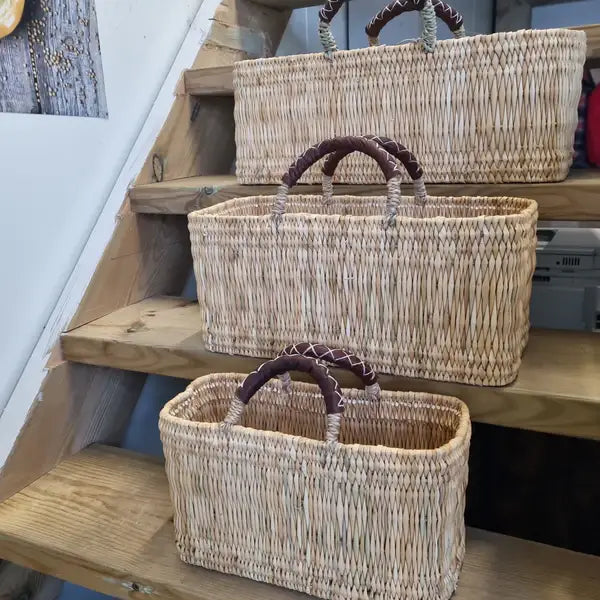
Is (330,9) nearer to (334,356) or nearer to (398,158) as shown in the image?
(398,158)

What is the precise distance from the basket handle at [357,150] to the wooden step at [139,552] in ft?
1.64

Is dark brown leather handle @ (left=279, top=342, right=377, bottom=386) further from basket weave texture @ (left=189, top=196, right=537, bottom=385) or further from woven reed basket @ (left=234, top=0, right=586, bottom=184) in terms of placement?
woven reed basket @ (left=234, top=0, right=586, bottom=184)

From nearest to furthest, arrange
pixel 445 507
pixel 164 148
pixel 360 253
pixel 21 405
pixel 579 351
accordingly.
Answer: pixel 445 507, pixel 360 253, pixel 579 351, pixel 21 405, pixel 164 148

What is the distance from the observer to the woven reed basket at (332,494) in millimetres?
723

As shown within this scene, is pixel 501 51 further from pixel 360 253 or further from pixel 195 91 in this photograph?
pixel 195 91

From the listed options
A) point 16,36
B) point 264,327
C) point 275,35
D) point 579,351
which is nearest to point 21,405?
point 264,327

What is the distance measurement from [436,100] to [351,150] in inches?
7.8

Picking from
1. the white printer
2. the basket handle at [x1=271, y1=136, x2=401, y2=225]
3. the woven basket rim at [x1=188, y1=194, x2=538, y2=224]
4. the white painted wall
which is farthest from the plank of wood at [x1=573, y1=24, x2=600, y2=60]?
the white painted wall

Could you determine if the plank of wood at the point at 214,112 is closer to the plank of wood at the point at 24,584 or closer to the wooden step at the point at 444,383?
the wooden step at the point at 444,383

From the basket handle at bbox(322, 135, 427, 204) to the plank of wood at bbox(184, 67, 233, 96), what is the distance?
337 mm

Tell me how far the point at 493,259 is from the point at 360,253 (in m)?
0.17

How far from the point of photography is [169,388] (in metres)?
1.54

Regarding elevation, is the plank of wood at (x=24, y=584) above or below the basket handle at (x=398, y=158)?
below

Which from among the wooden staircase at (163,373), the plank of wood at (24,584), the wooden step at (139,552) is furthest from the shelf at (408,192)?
the plank of wood at (24,584)
